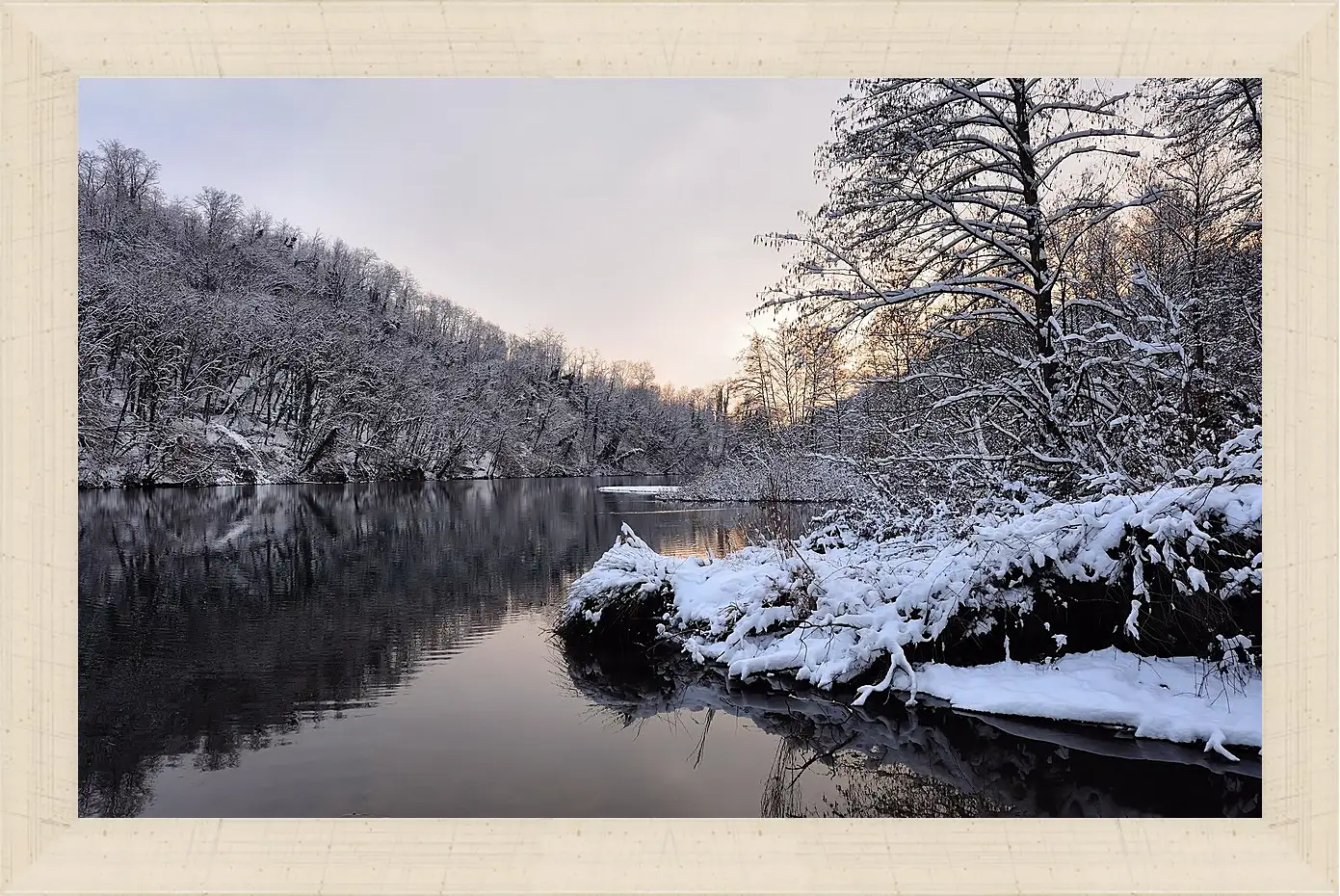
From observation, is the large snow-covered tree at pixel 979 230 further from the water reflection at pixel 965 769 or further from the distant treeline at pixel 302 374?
the distant treeline at pixel 302 374

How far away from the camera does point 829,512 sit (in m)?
11.2

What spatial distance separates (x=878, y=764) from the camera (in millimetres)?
4852

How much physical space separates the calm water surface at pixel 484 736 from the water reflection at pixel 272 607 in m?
0.04

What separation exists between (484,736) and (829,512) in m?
7.02

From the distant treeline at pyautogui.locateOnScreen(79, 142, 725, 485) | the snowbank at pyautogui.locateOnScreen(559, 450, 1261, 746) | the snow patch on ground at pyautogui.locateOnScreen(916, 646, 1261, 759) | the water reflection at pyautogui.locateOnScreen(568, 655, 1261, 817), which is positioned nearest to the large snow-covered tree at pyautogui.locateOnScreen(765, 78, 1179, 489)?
the snowbank at pyautogui.locateOnScreen(559, 450, 1261, 746)

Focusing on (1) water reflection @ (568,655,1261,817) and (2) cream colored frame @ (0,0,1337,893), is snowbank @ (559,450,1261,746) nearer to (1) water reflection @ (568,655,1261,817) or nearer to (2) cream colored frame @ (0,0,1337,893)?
(1) water reflection @ (568,655,1261,817)

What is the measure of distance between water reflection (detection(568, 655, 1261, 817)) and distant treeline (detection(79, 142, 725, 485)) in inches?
554

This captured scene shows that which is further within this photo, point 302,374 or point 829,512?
point 302,374

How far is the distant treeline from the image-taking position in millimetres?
28438

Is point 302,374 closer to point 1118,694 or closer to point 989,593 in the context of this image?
point 989,593
